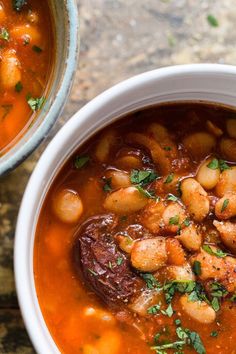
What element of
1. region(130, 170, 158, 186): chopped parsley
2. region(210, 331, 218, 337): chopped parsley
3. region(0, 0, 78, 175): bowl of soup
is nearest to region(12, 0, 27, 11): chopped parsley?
region(0, 0, 78, 175): bowl of soup

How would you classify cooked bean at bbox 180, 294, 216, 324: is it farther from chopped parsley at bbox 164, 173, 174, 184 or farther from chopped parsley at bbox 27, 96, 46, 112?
chopped parsley at bbox 27, 96, 46, 112

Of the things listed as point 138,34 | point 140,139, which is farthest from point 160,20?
point 140,139

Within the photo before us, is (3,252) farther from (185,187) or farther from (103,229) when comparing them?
(185,187)

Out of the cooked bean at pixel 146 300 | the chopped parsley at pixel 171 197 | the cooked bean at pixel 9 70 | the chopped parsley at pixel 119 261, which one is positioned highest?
the cooked bean at pixel 9 70

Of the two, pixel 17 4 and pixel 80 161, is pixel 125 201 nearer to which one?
pixel 80 161

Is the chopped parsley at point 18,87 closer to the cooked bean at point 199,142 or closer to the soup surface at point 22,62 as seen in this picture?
the soup surface at point 22,62

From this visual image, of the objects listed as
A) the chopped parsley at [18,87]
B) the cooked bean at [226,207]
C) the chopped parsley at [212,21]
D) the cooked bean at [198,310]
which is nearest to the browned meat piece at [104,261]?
the cooked bean at [198,310]
